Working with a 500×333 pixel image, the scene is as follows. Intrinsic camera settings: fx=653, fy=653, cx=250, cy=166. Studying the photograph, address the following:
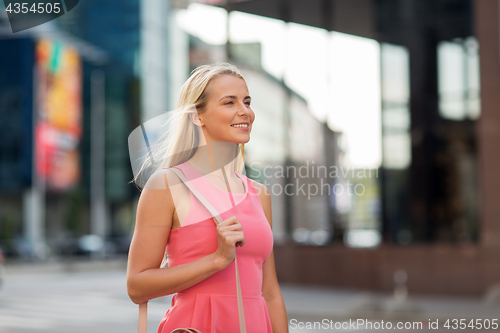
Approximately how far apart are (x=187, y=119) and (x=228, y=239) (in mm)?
519

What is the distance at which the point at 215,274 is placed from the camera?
84.5 inches

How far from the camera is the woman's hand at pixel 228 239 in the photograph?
1.97 meters

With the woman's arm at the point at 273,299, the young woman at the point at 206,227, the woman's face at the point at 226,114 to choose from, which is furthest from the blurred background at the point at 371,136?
the woman's face at the point at 226,114

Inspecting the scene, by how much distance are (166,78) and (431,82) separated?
103 feet

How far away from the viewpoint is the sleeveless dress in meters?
2.12

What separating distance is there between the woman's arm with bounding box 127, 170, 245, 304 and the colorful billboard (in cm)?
4377

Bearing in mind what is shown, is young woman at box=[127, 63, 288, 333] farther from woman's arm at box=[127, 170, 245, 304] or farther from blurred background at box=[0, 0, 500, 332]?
blurred background at box=[0, 0, 500, 332]

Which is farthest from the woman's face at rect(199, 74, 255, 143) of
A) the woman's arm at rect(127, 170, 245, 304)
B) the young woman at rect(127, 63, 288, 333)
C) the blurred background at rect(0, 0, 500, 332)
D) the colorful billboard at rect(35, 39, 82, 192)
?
the colorful billboard at rect(35, 39, 82, 192)

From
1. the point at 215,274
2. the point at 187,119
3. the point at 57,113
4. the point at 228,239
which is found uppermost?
the point at 57,113

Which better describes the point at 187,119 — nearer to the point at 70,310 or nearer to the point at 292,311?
the point at 292,311

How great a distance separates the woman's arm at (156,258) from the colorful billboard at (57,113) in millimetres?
43770

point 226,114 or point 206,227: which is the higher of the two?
point 226,114

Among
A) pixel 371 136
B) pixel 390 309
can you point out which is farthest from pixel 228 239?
pixel 371 136

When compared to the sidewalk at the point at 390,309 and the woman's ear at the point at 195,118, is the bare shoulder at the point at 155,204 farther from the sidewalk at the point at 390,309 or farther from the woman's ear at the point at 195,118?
the sidewalk at the point at 390,309
